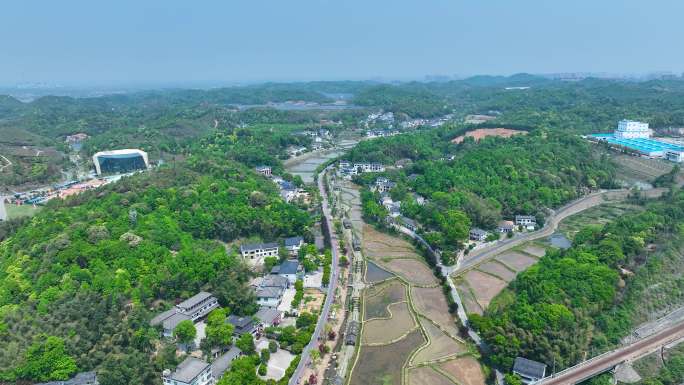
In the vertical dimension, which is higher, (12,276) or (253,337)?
(12,276)

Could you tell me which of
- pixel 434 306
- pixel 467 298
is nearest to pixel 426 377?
pixel 434 306

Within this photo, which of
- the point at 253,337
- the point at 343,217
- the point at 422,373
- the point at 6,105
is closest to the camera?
the point at 422,373

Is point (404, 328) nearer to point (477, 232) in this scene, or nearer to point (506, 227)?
point (477, 232)

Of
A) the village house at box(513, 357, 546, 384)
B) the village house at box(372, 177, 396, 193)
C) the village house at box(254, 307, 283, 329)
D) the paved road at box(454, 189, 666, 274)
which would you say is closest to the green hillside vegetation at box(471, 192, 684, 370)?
the village house at box(513, 357, 546, 384)

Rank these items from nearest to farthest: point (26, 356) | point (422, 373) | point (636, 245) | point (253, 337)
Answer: point (26, 356) < point (422, 373) < point (253, 337) < point (636, 245)

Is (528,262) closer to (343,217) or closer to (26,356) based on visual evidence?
(343,217)

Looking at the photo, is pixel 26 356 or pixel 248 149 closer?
pixel 26 356

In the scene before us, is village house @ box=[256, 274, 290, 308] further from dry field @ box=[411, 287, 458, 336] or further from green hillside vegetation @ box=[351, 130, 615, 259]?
green hillside vegetation @ box=[351, 130, 615, 259]

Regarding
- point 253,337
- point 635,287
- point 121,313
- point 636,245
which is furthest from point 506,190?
point 121,313
